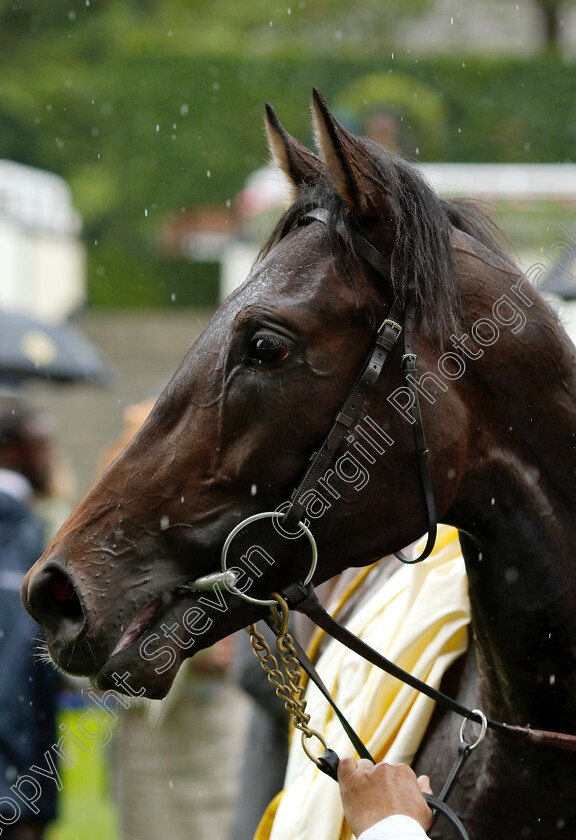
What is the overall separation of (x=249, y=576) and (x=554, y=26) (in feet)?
74.2

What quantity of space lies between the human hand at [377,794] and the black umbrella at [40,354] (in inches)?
206

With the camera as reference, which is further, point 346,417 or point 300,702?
point 300,702

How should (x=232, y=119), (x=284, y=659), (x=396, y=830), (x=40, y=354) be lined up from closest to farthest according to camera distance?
(x=396, y=830) → (x=284, y=659) → (x=40, y=354) → (x=232, y=119)

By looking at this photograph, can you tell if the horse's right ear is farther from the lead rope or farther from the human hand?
the human hand

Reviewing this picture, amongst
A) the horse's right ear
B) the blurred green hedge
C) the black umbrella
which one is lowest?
the black umbrella

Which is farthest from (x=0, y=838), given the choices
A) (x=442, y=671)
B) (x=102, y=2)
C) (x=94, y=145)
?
(x=102, y=2)

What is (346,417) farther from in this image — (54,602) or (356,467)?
(54,602)

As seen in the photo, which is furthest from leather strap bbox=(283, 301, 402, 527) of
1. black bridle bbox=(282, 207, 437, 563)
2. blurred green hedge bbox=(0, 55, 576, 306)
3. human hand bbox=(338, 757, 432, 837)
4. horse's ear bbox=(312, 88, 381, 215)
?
blurred green hedge bbox=(0, 55, 576, 306)

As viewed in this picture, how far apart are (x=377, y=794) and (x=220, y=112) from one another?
704 inches

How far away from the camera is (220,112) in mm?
18750

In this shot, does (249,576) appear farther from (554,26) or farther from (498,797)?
(554,26)

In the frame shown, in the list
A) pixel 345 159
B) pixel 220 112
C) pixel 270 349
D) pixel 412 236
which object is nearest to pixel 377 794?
pixel 270 349

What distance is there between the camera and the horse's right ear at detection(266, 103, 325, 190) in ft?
7.42

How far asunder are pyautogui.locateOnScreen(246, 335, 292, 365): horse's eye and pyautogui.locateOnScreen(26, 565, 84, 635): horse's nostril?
551 mm
